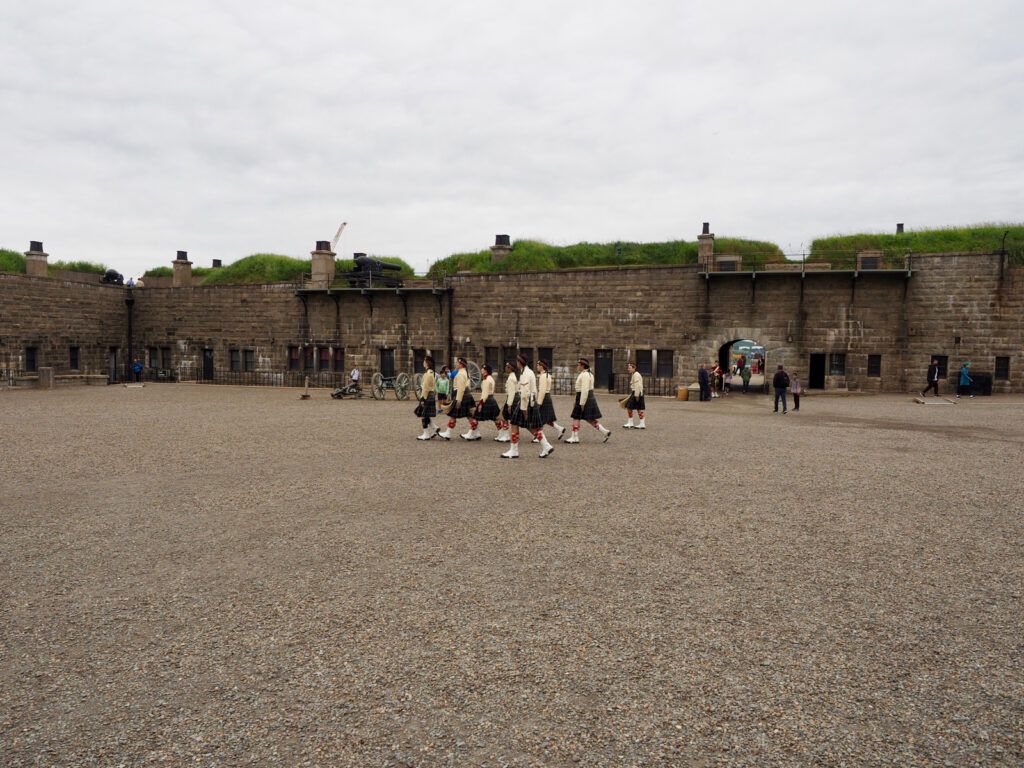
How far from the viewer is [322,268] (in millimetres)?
32688

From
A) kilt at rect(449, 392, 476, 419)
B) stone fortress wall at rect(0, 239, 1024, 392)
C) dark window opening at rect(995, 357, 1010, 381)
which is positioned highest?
stone fortress wall at rect(0, 239, 1024, 392)

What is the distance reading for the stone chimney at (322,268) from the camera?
3266cm

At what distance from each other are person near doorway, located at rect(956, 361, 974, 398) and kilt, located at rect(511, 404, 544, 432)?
1852cm

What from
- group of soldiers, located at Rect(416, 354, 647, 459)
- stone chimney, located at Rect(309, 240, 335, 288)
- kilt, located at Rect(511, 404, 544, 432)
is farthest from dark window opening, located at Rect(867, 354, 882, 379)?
stone chimney, located at Rect(309, 240, 335, 288)

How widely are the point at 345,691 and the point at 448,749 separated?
0.82 metres

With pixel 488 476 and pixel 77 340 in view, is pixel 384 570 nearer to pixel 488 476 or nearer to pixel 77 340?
pixel 488 476

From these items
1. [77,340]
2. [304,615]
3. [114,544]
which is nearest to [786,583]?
[304,615]

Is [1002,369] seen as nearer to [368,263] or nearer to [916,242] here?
[916,242]

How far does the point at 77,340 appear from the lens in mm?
33344

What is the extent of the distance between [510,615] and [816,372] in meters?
23.9

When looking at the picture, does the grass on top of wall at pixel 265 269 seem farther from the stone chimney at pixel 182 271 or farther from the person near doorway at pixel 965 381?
the person near doorway at pixel 965 381

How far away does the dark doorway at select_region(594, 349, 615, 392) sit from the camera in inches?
1106

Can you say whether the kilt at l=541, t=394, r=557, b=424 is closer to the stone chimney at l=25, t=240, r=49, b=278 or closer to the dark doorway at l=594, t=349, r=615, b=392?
the dark doorway at l=594, t=349, r=615, b=392

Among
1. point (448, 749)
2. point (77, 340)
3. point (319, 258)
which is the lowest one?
point (448, 749)
